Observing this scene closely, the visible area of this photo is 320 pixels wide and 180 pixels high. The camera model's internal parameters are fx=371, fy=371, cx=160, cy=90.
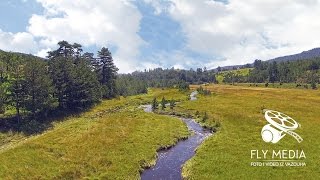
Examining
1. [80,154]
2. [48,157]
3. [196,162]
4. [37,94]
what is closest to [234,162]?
[196,162]

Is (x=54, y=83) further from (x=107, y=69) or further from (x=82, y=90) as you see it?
(x=107, y=69)

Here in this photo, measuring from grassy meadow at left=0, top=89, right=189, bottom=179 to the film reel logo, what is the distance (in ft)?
45.6

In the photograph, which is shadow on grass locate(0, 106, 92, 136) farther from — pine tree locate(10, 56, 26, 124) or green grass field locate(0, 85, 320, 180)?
green grass field locate(0, 85, 320, 180)

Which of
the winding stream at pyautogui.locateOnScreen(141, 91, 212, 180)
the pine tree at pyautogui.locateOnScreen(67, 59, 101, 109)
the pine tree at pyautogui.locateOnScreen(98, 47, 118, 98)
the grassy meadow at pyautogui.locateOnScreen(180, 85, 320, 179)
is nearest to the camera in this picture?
the grassy meadow at pyautogui.locateOnScreen(180, 85, 320, 179)

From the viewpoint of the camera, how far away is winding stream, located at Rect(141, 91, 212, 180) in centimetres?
4297

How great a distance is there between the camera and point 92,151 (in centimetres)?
4838

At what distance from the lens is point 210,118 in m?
77.6

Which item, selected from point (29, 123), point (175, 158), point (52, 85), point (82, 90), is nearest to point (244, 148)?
point (175, 158)

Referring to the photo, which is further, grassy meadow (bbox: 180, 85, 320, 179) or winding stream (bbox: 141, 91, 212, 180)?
winding stream (bbox: 141, 91, 212, 180)

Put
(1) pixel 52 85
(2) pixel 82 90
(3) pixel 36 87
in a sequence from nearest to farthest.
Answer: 1. (3) pixel 36 87
2. (1) pixel 52 85
3. (2) pixel 82 90

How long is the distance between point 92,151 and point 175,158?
434 inches

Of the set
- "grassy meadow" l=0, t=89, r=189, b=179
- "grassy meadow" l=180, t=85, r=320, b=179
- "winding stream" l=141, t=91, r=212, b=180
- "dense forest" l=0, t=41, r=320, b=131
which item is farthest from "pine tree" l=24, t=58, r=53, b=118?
"grassy meadow" l=180, t=85, r=320, b=179

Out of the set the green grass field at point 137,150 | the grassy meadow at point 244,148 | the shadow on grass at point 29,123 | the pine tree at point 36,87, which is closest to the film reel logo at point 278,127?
the grassy meadow at point 244,148

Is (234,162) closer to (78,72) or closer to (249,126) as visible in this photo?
(249,126)
